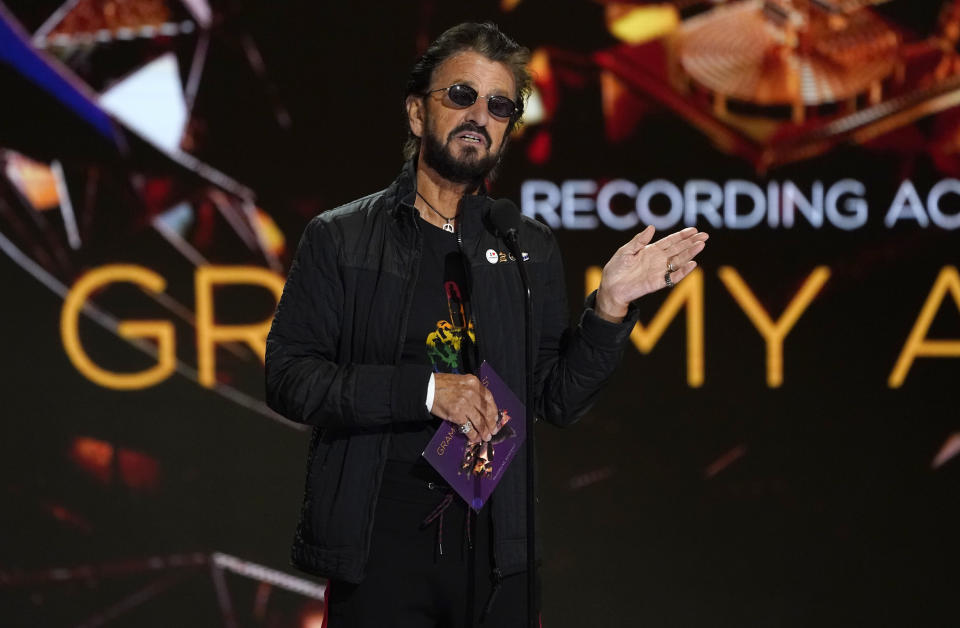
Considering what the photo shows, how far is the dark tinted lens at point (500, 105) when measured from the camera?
198 centimetres

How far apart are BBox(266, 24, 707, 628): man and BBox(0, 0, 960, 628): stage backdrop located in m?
1.81

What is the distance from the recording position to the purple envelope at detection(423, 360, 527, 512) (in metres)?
1.78

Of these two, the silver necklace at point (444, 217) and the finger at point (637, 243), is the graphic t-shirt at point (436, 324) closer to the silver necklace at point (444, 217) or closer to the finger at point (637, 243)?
the silver necklace at point (444, 217)

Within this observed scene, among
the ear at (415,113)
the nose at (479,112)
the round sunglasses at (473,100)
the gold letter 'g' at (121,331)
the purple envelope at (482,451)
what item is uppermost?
the gold letter 'g' at (121,331)

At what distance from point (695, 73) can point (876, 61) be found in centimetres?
63

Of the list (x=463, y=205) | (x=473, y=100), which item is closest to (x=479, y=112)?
(x=473, y=100)

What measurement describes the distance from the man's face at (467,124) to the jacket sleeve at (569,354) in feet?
0.82

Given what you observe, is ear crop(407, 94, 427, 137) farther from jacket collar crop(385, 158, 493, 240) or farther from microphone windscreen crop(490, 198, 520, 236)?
microphone windscreen crop(490, 198, 520, 236)

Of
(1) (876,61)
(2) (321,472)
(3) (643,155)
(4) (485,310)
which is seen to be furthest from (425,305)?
(1) (876,61)

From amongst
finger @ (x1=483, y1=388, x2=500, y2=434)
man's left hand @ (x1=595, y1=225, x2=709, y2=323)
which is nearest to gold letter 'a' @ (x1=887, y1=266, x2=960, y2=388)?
man's left hand @ (x1=595, y1=225, x2=709, y2=323)

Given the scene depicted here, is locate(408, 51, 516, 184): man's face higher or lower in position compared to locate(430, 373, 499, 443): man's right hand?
higher

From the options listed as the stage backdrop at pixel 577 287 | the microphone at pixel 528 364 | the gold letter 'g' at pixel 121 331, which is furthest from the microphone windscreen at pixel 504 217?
the gold letter 'g' at pixel 121 331

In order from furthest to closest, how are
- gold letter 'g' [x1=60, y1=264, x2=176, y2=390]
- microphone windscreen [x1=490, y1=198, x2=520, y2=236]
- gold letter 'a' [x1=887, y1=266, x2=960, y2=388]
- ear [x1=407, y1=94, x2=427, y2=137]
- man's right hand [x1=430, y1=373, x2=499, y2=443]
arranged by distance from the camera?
1. gold letter 'g' [x1=60, y1=264, x2=176, y2=390]
2. gold letter 'a' [x1=887, y1=266, x2=960, y2=388]
3. ear [x1=407, y1=94, x2=427, y2=137]
4. microphone windscreen [x1=490, y1=198, x2=520, y2=236]
5. man's right hand [x1=430, y1=373, x2=499, y2=443]

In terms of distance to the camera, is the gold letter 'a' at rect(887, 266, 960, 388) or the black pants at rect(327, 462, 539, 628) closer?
the black pants at rect(327, 462, 539, 628)
